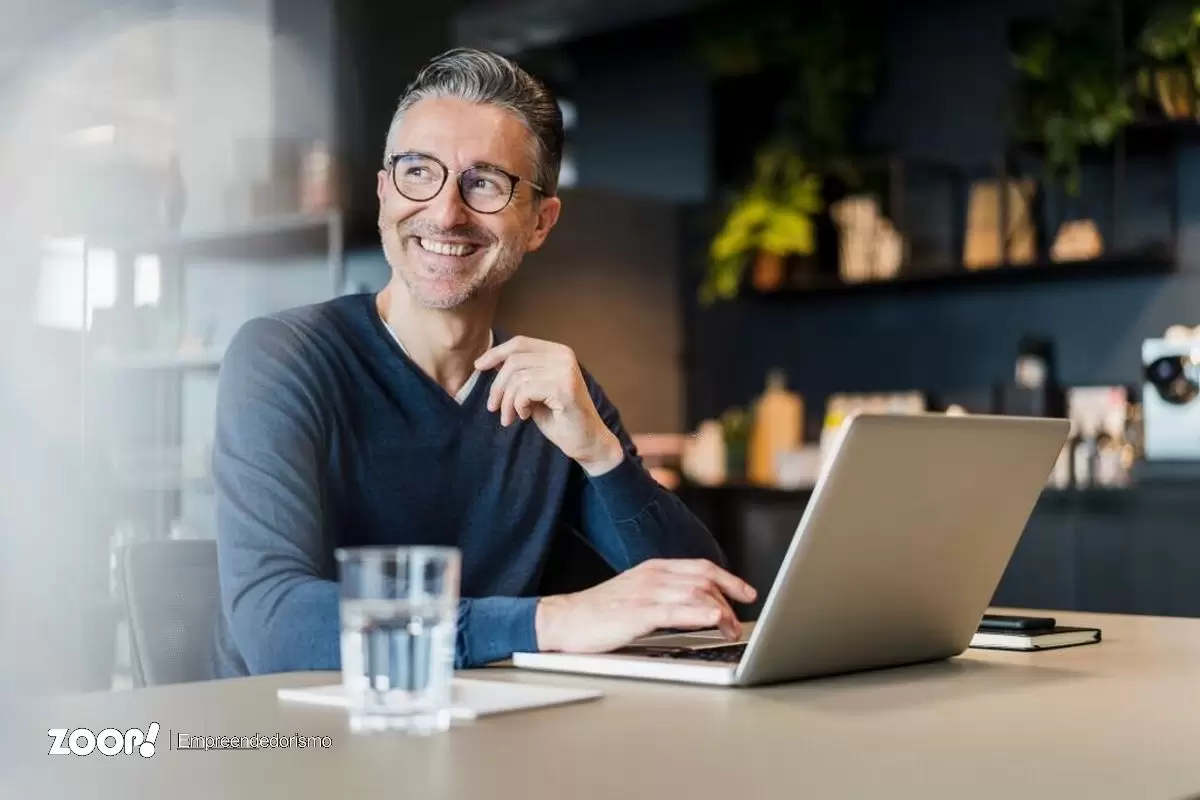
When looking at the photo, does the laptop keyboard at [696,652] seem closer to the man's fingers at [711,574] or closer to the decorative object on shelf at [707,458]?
the man's fingers at [711,574]

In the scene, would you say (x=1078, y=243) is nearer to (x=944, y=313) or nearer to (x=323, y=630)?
(x=944, y=313)

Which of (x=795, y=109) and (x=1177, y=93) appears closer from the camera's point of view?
(x=1177, y=93)

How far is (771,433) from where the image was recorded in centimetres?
528

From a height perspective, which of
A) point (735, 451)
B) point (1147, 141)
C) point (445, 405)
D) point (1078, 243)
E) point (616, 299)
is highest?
point (1147, 141)

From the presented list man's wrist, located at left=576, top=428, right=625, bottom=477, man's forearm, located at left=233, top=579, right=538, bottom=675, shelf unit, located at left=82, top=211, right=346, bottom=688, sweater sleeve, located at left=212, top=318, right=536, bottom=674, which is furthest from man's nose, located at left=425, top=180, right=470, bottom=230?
shelf unit, located at left=82, top=211, right=346, bottom=688

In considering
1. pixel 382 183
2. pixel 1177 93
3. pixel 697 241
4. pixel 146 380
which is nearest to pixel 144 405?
pixel 146 380

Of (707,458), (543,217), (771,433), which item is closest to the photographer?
(543,217)

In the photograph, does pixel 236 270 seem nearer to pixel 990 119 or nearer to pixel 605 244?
pixel 605 244

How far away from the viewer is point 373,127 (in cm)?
441

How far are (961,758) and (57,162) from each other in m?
2.66

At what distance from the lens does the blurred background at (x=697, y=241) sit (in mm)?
3143

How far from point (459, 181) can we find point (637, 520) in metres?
0.51

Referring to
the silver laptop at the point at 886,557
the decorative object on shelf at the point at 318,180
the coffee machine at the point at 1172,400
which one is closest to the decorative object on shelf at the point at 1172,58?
the coffee machine at the point at 1172,400

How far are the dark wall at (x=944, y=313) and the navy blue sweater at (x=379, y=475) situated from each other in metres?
2.96
